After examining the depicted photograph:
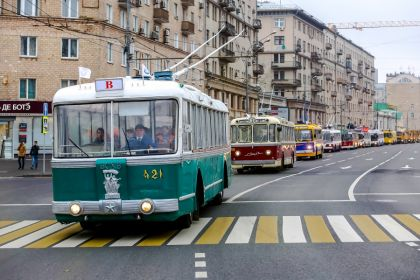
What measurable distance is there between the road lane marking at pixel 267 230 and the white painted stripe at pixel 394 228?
79.8 inches

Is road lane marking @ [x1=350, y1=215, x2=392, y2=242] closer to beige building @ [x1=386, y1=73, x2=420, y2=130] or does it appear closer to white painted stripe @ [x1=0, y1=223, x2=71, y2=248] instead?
white painted stripe @ [x1=0, y1=223, x2=71, y2=248]

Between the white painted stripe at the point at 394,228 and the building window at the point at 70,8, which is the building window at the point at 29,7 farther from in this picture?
the white painted stripe at the point at 394,228

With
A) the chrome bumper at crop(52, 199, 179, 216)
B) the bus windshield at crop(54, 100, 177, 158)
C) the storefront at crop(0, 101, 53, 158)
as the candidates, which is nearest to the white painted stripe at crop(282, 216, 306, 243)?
the chrome bumper at crop(52, 199, 179, 216)

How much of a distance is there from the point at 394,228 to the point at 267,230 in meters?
2.35

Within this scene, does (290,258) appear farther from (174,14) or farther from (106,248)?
(174,14)

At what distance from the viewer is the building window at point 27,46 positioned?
46.0 metres

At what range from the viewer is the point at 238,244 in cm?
1022

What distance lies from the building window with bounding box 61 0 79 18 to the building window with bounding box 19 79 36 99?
5.31m

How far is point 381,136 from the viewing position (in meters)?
120

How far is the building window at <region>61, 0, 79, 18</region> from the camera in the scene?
46.1m

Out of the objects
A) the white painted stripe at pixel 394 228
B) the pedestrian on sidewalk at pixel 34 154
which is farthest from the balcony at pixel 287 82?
the white painted stripe at pixel 394 228

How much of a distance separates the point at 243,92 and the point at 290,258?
70.3 m

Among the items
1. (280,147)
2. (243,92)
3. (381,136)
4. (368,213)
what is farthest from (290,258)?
(381,136)

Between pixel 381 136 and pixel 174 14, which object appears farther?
pixel 381 136
